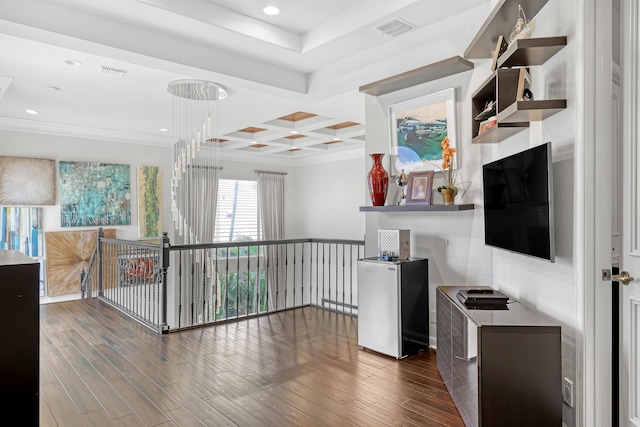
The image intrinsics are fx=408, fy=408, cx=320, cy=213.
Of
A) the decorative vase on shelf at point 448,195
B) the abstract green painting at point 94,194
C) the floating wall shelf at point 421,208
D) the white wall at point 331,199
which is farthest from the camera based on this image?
the white wall at point 331,199

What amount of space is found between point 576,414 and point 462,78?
255 cm

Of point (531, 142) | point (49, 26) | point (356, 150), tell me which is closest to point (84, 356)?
point (49, 26)

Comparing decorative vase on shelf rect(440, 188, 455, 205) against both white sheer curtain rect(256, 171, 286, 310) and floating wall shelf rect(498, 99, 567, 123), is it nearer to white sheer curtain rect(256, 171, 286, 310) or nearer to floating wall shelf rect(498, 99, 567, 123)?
floating wall shelf rect(498, 99, 567, 123)

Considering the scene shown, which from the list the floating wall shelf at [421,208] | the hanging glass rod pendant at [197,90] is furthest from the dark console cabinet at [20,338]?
the hanging glass rod pendant at [197,90]

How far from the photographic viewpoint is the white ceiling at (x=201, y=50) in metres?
3.03

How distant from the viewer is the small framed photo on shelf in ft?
11.6

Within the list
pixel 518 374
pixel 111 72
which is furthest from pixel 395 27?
pixel 111 72

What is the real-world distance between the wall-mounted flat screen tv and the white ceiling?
1375mm

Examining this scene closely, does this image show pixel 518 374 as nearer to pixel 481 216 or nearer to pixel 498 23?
pixel 481 216

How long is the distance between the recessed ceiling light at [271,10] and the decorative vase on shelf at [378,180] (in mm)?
1487

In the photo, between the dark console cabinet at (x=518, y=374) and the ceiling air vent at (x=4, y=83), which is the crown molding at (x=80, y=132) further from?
the dark console cabinet at (x=518, y=374)

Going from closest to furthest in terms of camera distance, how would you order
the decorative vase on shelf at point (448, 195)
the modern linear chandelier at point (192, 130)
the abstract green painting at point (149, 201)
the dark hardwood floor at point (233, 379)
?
the dark hardwood floor at point (233, 379)
the decorative vase on shelf at point (448, 195)
the modern linear chandelier at point (192, 130)
the abstract green painting at point (149, 201)

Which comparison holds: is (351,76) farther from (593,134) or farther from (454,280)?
(593,134)

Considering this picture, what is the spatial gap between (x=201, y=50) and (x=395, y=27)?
1.71 meters
